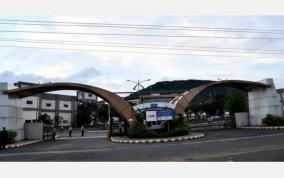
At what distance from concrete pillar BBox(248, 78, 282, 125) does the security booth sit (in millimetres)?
10412

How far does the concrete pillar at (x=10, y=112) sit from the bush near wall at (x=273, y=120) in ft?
74.4

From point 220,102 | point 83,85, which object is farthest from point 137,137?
point 220,102

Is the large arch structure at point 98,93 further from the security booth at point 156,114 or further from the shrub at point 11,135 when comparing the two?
the shrub at point 11,135

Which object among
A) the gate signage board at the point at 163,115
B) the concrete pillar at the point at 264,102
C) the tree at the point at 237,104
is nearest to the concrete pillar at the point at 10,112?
the gate signage board at the point at 163,115

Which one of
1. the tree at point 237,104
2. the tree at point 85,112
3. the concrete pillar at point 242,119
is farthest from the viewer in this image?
the tree at point 85,112

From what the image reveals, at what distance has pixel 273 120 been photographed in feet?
102

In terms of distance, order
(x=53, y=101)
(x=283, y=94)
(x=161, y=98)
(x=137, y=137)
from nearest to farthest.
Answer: (x=137, y=137) < (x=161, y=98) < (x=53, y=101) < (x=283, y=94)

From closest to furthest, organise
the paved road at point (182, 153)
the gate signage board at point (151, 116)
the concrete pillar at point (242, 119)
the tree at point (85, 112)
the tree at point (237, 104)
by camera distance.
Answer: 1. the paved road at point (182, 153)
2. the gate signage board at point (151, 116)
3. the concrete pillar at point (242, 119)
4. the tree at point (237, 104)
5. the tree at point (85, 112)

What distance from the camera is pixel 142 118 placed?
29.2m

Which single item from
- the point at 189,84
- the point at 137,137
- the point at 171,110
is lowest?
the point at 137,137

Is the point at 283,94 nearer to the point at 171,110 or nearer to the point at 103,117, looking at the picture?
the point at 103,117

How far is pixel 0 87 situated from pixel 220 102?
6573cm

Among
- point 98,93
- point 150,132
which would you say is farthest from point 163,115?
point 98,93

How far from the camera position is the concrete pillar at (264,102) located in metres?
33.1
